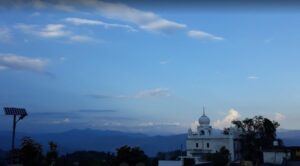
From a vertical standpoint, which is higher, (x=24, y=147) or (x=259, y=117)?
(x=259, y=117)

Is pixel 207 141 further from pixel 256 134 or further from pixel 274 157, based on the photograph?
pixel 274 157

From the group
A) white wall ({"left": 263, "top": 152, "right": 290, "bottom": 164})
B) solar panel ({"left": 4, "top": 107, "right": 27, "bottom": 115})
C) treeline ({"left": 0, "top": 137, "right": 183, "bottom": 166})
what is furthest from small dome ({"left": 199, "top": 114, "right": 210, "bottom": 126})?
solar panel ({"left": 4, "top": 107, "right": 27, "bottom": 115})

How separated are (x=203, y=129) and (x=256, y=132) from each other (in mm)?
12190

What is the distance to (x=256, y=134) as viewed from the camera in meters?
62.6

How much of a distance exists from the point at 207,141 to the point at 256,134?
1031 centimetres

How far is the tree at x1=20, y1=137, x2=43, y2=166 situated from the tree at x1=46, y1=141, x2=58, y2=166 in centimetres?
178

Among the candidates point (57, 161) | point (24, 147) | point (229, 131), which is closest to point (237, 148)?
point (229, 131)

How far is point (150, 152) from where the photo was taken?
589 ft

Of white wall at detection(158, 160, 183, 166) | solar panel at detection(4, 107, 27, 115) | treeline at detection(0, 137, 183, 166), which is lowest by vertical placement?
white wall at detection(158, 160, 183, 166)

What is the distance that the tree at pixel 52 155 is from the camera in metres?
30.9

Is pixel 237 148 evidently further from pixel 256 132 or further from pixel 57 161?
pixel 57 161

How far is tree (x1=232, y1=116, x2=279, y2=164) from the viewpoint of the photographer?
198 ft

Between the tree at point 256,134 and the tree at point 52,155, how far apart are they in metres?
33.1

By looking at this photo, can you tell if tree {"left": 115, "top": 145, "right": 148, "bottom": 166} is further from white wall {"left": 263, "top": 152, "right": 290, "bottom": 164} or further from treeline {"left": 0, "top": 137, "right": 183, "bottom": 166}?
white wall {"left": 263, "top": 152, "right": 290, "bottom": 164}
